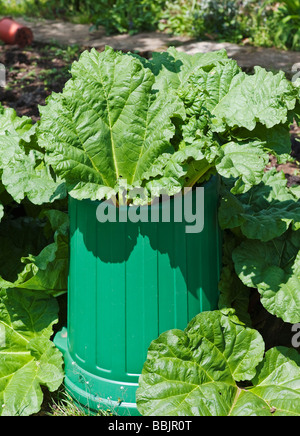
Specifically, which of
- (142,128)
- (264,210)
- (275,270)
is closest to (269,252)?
(275,270)

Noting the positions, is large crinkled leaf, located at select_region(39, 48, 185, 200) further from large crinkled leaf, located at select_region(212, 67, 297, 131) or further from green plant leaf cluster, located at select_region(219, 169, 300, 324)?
green plant leaf cluster, located at select_region(219, 169, 300, 324)

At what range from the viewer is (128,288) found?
273 cm

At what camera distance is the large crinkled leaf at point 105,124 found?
266 centimetres

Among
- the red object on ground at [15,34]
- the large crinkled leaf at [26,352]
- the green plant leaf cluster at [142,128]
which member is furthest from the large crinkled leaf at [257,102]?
the red object on ground at [15,34]

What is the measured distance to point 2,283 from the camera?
301cm

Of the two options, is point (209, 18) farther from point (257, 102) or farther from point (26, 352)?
point (26, 352)

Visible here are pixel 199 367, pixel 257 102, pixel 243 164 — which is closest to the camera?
pixel 243 164

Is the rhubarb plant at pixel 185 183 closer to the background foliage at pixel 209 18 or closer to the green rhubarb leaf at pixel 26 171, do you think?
the green rhubarb leaf at pixel 26 171

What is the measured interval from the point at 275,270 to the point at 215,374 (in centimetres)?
48

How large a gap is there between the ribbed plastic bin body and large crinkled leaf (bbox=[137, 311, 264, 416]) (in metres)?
0.11

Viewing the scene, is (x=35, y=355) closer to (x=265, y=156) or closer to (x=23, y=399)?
(x=23, y=399)

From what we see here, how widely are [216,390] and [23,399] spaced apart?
31.0 inches

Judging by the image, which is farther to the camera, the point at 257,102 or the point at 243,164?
the point at 257,102

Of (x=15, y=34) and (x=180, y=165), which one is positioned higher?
(x=180, y=165)
